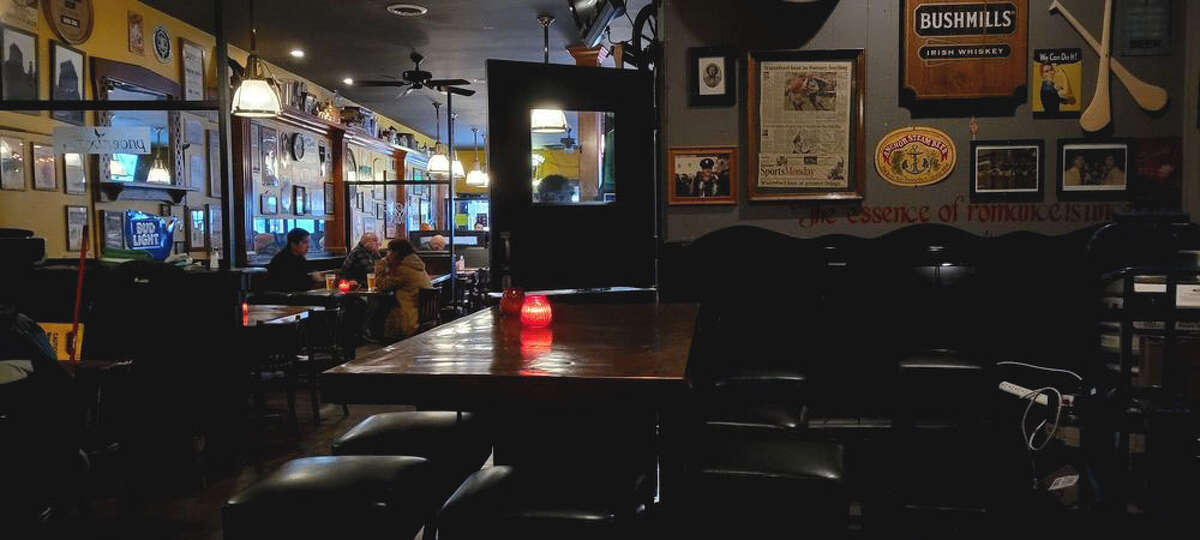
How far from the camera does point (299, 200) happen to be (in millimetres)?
9812

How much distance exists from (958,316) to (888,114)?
1.09 metres

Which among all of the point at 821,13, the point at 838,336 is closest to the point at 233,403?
the point at 838,336

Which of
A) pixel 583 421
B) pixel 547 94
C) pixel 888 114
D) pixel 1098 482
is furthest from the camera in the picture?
pixel 547 94

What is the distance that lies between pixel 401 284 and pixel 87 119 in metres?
2.86

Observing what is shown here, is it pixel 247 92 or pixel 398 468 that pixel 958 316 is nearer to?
pixel 398 468

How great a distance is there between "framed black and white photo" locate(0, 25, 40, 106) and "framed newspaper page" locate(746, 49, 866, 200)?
4.72m

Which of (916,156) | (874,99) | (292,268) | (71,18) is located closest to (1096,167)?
(916,156)

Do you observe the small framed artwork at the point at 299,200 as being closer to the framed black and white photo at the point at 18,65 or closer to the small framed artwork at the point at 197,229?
the small framed artwork at the point at 197,229

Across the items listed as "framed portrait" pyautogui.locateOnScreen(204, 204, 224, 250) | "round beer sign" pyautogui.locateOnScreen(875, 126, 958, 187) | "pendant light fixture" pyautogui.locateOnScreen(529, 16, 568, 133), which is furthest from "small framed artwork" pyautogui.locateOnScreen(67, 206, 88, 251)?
"round beer sign" pyautogui.locateOnScreen(875, 126, 958, 187)

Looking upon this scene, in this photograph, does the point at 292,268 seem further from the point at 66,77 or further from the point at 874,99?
the point at 874,99

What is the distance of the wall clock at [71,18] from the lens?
558 cm

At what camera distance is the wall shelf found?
6.16m

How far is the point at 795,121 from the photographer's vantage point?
4.12m

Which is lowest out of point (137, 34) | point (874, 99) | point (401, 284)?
point (401, 284)
